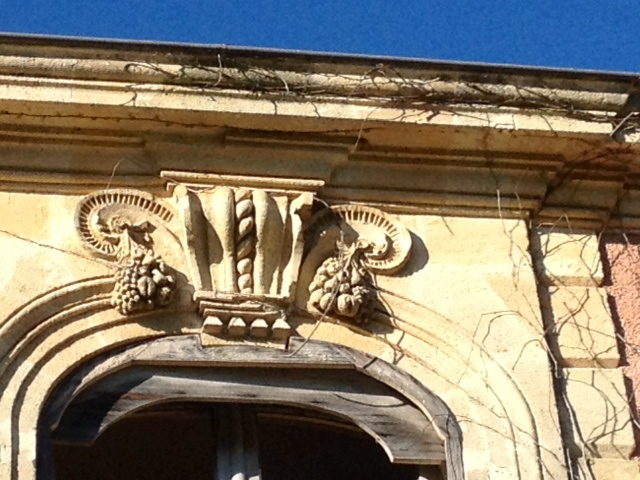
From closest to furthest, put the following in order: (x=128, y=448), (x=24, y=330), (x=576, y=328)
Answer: (x=24, y=330) → (x=576, y=328) → (x=128, y=448)

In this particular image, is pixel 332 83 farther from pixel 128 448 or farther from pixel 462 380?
pixel 128 448

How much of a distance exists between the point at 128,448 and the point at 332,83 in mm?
1687

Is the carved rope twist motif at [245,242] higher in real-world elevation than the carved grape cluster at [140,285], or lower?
higher

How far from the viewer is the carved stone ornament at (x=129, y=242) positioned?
6547 millimetres

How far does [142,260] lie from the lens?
662 centimetres

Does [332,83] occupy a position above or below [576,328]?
above

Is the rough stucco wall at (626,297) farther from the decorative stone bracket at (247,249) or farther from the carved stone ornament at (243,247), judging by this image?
the carved stone ornament at (243,247)

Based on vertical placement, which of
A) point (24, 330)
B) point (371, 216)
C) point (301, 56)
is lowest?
point (24, 330)

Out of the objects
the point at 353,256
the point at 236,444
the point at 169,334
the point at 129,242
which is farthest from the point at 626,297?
the point at 129,242

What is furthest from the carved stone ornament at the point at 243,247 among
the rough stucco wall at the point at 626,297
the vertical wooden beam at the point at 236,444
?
the rough stucco wall at the point at 626,297

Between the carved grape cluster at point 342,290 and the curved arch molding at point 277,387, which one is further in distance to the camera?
the carved grape cluster at point 342,290

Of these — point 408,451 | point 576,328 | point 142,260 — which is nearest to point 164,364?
point 142,260

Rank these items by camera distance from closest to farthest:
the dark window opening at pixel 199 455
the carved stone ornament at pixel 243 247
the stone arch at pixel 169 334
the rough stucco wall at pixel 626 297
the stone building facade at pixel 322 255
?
the stone arch at pixel 169 334 → the stone building facade at pixel 322 255 → the carved stone ornament at pixel 243 247 → the rough stucco wall at pixel 626 297 → the dark window opening at pixel 199 455

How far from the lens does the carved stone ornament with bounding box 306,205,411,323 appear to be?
668 centimetres
